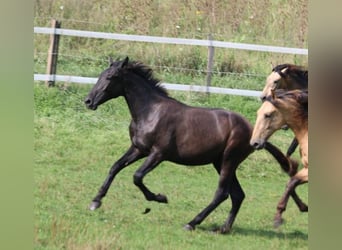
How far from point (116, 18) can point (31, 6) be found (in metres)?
0.71

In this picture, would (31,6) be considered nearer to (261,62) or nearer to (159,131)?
(159,131)

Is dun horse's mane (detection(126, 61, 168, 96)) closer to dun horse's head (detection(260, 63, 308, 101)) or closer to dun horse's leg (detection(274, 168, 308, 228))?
dun horse's head (detection(260, 63, 308, 101))

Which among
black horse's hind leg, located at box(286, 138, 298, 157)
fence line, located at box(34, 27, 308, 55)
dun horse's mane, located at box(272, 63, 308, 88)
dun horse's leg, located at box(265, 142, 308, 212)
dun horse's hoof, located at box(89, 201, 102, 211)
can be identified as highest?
fence line, located at box(34, 27, 308, 55)

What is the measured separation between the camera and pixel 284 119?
239 inches

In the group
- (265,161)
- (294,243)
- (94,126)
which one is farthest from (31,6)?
(294,243)

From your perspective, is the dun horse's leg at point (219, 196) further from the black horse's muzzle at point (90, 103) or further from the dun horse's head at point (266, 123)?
the black horse's muzzle at point (90, 103)

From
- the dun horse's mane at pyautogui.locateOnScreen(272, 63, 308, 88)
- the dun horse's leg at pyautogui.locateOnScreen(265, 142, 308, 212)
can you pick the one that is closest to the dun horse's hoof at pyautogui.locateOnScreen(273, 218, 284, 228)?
the dun horse's leg at pyautogui.locateOnScreen(265, 142, 308, 212)

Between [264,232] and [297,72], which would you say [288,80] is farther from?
[264,232]

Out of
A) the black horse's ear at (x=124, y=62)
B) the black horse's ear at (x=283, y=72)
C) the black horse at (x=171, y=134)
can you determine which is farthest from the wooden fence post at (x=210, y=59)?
the black horse's ear at (x=124, y=62)

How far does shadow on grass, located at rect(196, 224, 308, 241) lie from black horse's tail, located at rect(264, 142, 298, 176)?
48 cm

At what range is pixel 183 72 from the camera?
6449mm

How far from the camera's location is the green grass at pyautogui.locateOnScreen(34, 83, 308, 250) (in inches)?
243

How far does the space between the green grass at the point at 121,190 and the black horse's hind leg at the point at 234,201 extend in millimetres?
48

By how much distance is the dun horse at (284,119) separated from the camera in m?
5.98
